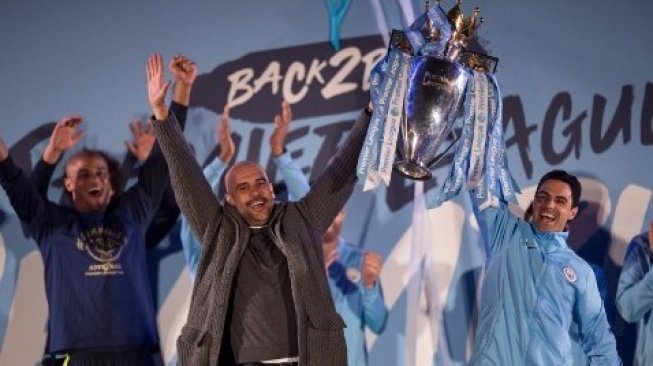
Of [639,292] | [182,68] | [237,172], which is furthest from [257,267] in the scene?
[639,292]

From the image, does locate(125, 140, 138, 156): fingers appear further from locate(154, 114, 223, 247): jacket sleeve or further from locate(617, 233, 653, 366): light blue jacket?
locate(617, 233, 653, 366): light blue jacket

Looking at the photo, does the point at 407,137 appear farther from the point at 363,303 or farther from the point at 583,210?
the point at 583,210

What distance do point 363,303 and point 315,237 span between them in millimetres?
787

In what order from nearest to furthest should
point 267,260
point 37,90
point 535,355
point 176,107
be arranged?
point 267,260 < point 535,355 < point 176,107 < point 37,90

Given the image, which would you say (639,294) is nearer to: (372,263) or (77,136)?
(372,263)

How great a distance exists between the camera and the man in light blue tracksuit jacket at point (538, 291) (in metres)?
3.19

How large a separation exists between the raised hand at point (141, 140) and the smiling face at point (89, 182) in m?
0.16

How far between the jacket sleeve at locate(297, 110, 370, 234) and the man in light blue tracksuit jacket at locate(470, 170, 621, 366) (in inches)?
19.0

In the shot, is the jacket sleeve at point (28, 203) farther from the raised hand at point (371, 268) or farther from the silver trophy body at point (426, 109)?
the silver trophy body at point (426, 109)

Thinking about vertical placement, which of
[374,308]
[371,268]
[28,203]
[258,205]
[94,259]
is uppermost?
[28,203]

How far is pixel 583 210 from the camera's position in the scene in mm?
3775

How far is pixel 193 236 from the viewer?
3.51 metres

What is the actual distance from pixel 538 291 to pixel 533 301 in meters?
0.04

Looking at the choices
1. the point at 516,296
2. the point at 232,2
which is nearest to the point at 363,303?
the point at 516,296
